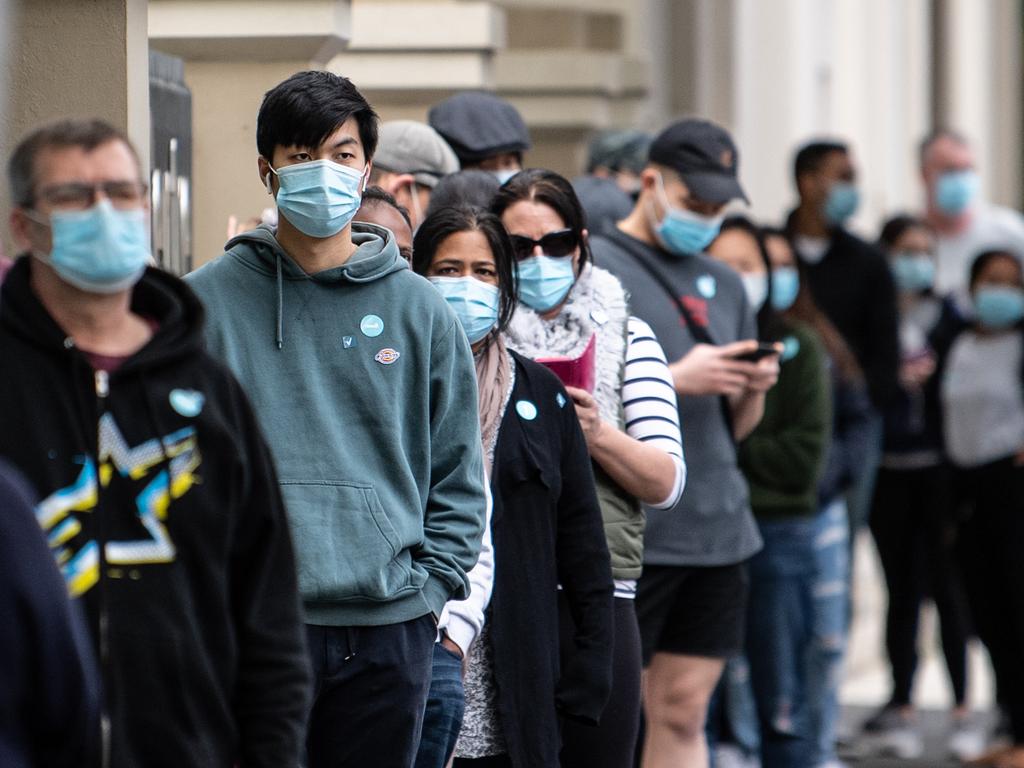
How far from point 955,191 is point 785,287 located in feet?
10.9

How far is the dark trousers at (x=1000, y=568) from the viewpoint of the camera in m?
8.54

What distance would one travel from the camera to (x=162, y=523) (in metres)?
2.88

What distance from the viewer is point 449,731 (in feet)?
13.3

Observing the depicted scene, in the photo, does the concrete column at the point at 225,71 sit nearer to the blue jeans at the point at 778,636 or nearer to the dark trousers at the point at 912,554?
the blue jeans at the point at 778,636

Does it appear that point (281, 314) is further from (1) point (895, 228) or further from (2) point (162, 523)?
(1) point (895, 228)

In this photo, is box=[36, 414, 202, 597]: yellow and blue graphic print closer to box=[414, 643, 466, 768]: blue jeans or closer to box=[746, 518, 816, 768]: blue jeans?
box=[414, 643, 466, 768]: blue jeans

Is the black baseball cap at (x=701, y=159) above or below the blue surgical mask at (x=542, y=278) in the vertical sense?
above

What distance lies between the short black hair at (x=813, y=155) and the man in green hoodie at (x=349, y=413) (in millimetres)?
5101

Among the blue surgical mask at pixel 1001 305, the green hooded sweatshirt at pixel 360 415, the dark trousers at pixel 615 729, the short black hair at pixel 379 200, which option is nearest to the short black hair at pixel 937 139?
the blue surgical mask at pixel 1001 305

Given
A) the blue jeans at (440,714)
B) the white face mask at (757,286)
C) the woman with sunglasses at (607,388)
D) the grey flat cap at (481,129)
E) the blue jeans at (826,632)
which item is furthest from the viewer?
the blue jeans at (826,632)

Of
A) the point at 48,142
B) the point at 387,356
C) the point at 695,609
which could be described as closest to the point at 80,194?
the point at 48,142

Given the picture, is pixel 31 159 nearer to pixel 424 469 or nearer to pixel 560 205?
pixel 424 469

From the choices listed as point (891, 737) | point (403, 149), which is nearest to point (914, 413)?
point (891, 737)

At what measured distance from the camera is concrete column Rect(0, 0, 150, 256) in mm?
4609
